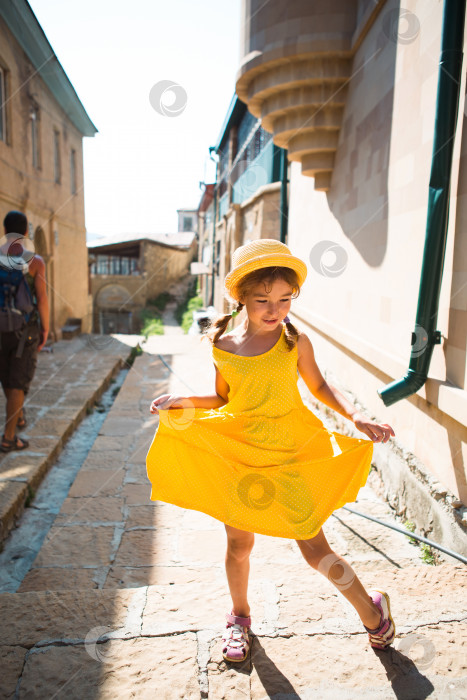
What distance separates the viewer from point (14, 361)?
4117mm

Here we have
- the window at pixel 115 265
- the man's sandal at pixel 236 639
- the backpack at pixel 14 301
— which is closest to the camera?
the man's sandal at pixel 236 639

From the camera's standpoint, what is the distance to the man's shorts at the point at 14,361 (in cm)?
412

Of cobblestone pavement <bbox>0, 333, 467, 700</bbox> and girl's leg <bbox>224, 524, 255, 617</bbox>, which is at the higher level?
girl's leg <bbox>224, 524, 255, 617</bbox>

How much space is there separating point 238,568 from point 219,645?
0.86 feet

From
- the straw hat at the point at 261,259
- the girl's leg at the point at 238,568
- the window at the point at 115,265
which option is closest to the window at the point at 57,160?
the straw hat at the point at 261,259

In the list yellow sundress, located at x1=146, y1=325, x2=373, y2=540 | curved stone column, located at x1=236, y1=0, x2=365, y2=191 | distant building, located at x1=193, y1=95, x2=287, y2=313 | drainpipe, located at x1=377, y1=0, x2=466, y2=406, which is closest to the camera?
yellow sundress, located at x1=146, y1=325, x2=373, y2=540

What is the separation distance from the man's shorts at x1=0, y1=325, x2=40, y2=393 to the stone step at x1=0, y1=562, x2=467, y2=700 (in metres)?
2.39

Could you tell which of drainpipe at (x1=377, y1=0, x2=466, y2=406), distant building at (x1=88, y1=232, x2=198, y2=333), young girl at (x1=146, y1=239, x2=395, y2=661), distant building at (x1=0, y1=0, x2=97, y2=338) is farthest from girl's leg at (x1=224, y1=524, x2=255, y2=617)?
distant building at (x1=88, y1=232, x2=198, y2=333)

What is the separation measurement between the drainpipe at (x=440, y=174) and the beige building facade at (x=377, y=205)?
50 mm

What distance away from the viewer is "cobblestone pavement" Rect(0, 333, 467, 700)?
1.61m

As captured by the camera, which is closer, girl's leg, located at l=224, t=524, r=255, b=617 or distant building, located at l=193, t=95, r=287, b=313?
girl's leg, located at l=224, t=524, r=255, b=617

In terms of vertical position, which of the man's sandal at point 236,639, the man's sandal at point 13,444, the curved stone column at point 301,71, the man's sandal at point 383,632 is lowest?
the man's sandal at point 13,444

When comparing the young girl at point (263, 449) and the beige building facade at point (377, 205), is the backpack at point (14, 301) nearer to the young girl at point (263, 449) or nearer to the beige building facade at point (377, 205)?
the young girl at point (263, 449)

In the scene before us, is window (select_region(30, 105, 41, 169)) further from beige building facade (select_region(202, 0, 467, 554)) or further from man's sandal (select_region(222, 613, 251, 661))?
man's sandal (select_region(222, 613, 251, 661))
